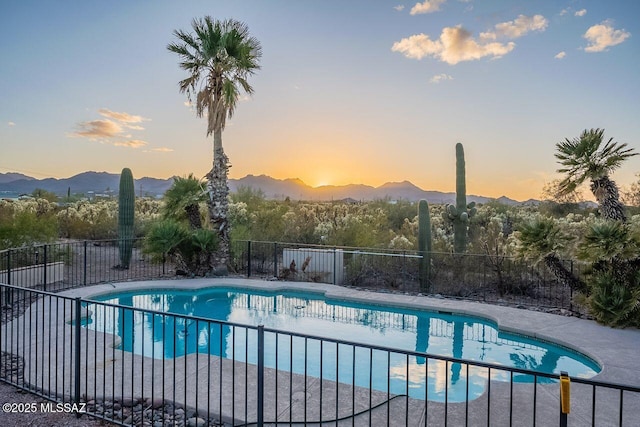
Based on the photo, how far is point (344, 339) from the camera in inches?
281

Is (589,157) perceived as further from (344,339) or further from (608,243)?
(344,339)

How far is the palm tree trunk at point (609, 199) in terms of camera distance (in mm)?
7625

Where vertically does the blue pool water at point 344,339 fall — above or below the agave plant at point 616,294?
below

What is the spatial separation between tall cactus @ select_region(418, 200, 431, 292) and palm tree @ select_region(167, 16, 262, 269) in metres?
5.74

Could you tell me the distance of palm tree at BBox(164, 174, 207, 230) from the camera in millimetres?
12375

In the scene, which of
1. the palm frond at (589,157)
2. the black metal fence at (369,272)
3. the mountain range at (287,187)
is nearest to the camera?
the palm frond at (589,157)

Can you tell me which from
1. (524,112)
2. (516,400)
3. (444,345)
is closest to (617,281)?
(444,345)

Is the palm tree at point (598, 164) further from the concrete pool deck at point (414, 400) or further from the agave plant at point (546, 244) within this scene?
the concrete pool deck at point (414, 400)

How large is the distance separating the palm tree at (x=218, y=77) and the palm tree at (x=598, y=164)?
8729 millimetres

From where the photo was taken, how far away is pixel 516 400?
13.9ft

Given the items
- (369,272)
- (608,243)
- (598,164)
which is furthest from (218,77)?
(608,243)

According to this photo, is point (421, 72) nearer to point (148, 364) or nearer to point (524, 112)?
point (524, 112)

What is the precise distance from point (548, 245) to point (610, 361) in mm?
2588

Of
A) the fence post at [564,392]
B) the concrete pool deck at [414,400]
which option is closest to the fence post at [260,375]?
the concrete pool deck at [414,400]
